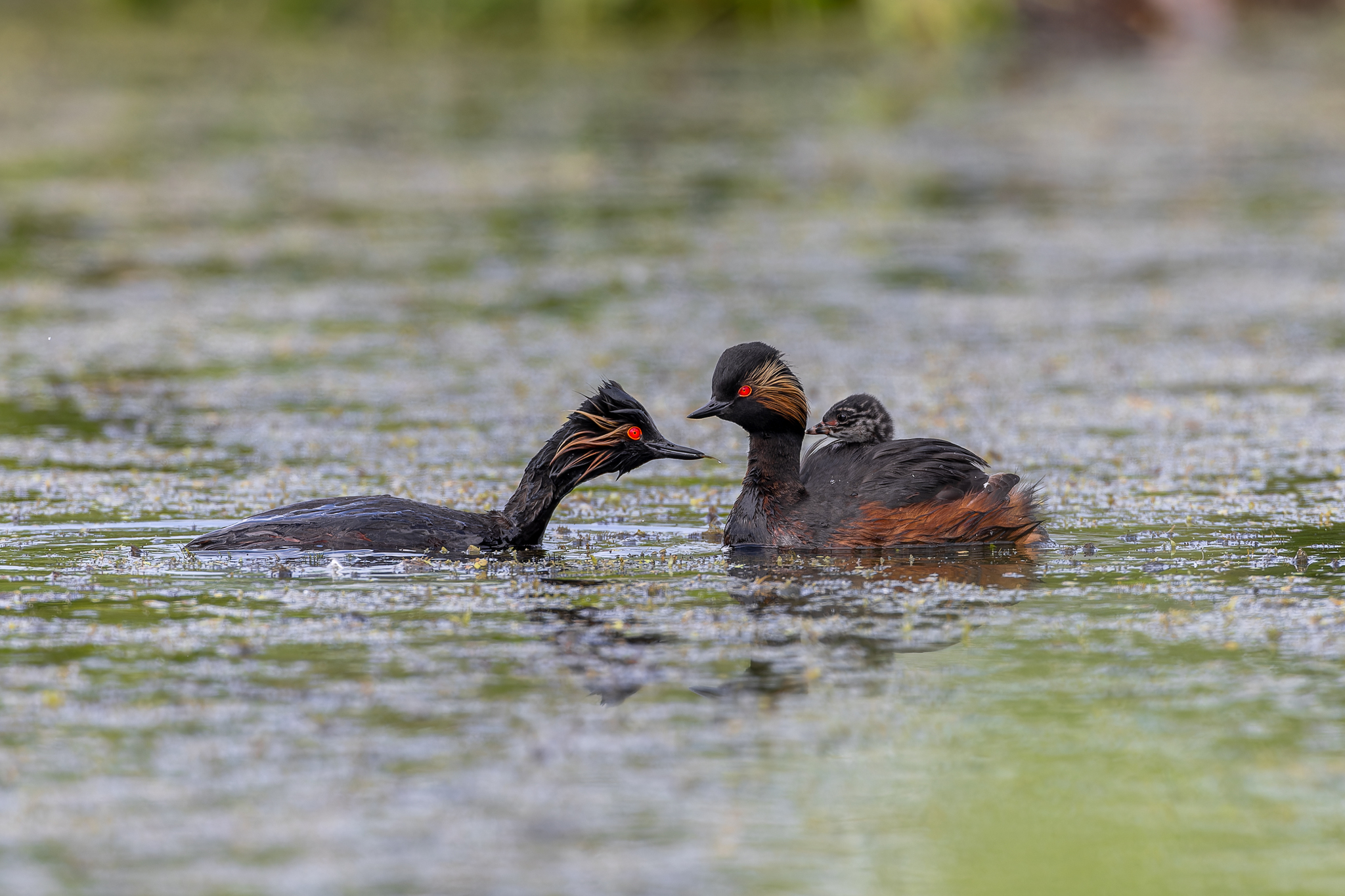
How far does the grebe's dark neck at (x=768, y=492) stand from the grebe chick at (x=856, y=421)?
22 cm

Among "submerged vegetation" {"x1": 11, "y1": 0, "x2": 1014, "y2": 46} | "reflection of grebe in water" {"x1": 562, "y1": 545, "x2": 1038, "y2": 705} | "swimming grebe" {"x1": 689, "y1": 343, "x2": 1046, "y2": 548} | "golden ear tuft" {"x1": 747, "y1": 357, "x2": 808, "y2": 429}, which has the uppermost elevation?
"submerged vegetation" {"x1": 11, "y1": 0, "x2": 1014, "y2": 46}

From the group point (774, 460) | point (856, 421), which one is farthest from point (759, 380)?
point (856, 421)

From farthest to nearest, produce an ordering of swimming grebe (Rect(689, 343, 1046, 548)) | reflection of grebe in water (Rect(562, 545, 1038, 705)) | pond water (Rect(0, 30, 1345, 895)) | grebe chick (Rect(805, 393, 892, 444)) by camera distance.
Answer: grebe chick (Rect(805, 393, 892, 444)), swimming grebe (Rect(689, 343, 1046, 548)), reflection of grebe in water (Rect(562, 545, 1038, 705)), pond water (Rect(0, 30, 1345, 895))

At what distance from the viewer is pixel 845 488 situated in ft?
28.8

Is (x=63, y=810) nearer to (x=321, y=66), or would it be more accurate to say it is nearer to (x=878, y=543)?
(x=878, y=543)

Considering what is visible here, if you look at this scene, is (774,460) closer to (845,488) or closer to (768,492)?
(768,492)

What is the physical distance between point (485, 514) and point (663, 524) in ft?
2.83

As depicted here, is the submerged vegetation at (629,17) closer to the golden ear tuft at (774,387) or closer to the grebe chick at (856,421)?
the grebe chick at (856,421)

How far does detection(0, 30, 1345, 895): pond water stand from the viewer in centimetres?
517

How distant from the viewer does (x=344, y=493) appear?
9.68 meters

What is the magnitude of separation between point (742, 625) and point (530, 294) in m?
8.76

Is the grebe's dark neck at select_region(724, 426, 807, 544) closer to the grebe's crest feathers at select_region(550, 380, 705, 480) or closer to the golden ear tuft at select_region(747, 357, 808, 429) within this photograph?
the golden ear tuft at select_region(747, 357, 808, 429)

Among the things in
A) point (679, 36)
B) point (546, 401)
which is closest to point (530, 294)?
point (546, 401)

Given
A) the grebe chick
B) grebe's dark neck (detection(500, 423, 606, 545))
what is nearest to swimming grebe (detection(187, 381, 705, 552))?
grebe's dark neck (detection(500, 423, 606, 545))
